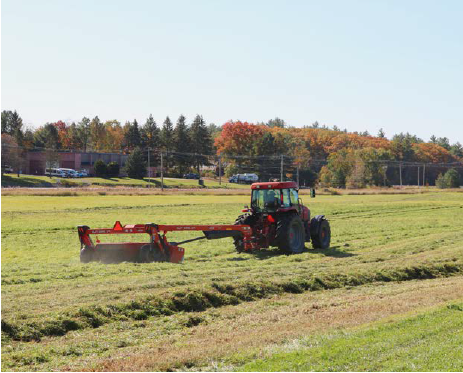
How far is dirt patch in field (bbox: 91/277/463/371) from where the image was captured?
938 cm

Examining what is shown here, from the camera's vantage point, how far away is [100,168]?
101375 millimetres

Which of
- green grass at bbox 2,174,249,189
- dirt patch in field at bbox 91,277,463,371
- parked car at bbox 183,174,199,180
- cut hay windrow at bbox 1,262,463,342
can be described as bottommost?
dirt patch in field at bbox 91,277,463,371

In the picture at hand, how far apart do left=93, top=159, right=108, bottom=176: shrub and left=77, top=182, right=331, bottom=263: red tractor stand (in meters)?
80.6

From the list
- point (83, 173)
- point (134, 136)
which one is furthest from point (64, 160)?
point (134, 136)

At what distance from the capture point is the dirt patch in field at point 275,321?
938 centimetres

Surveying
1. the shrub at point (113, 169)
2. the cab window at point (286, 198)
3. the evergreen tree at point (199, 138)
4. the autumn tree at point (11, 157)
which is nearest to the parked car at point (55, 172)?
the autumn tree at point (11, 157)

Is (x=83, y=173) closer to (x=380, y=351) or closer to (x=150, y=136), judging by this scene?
(x=150, y=136)

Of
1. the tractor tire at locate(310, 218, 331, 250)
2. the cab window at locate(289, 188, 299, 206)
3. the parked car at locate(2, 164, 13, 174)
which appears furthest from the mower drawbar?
the parked car at locate(2, 164, 13, 174)

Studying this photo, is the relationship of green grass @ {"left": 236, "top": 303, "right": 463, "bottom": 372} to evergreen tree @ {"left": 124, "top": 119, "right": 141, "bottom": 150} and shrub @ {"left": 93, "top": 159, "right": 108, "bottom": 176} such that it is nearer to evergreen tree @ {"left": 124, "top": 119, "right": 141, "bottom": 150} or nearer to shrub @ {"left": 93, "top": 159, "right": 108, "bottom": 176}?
shrub @ {"left": 93, "top": 159, "right": 108, "bottom": 176}

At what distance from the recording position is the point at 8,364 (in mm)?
9344

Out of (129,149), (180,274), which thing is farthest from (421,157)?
(180,274)

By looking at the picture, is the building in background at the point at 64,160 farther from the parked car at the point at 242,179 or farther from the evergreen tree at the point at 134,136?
the parked car at the point at 242,179

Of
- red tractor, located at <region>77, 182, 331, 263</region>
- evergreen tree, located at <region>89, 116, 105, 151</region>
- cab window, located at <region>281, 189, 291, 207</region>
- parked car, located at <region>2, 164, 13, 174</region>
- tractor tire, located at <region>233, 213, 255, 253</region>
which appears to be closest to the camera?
red tractor, located at <region>77, 182, 331, 263</region>

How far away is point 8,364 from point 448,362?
6.32m
